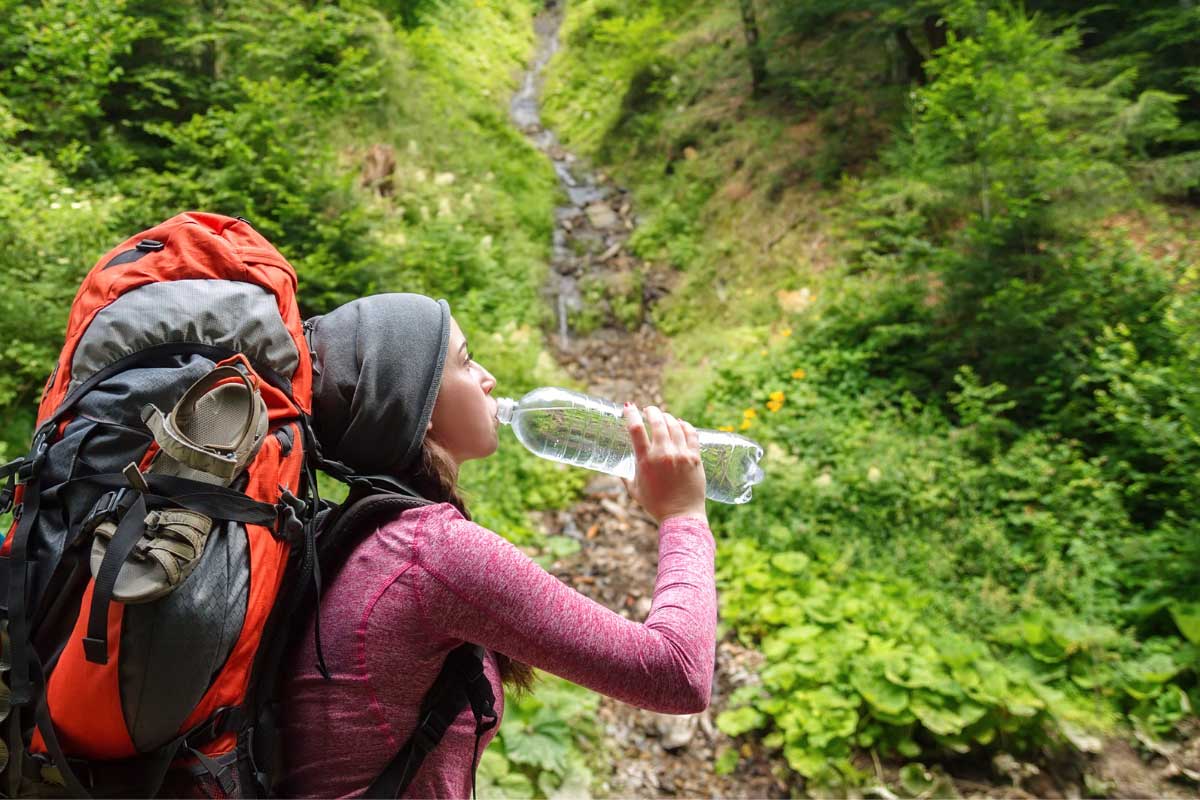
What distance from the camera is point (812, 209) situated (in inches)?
417

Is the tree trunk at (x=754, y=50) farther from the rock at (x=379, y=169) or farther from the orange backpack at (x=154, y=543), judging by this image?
the orange backpack at (x=154, y=543)

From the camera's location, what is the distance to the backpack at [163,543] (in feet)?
3.99

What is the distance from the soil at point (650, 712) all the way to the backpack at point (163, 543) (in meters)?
3.81

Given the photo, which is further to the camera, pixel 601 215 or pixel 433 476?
pixel 601 215

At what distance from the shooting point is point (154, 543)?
1.18 metres

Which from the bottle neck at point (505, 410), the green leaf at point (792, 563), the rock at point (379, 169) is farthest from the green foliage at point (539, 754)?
the rock at point (379, 169)

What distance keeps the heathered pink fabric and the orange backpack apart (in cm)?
10

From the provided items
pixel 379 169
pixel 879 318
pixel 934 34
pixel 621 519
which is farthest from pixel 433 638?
pixel 934 34

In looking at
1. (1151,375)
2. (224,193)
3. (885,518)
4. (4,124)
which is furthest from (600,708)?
(4,124)

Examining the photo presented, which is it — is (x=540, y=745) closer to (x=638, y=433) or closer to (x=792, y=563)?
(x=792, y=563)

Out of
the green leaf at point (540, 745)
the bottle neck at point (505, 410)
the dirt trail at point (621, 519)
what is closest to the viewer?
the bottle neck at point (505, 410)

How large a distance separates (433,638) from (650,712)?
405cm

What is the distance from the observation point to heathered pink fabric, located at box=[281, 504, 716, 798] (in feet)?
4.60

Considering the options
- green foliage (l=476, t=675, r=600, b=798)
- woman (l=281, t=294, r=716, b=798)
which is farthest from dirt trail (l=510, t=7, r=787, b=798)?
woman (l=281, t=294, r=716, b=798)
